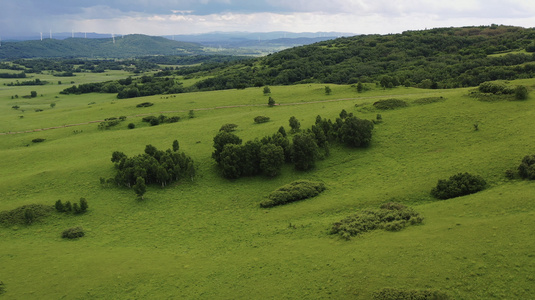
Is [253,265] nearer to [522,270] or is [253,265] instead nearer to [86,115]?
[522,270]

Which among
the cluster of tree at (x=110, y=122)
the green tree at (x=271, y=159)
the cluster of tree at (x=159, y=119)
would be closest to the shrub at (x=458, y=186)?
the green tree at (x=271, y=159)

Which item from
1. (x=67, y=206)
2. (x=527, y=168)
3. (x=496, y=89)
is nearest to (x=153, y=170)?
(x=67, y=206)

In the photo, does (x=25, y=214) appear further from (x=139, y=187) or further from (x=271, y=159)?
(x=271, y=159)

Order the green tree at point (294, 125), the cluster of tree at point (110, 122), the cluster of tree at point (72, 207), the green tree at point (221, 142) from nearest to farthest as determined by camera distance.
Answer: the cluster of tree at point (72, 207), the green tree at point (221, 142), the green tree at point (294, 125), the cluster of tree at point (110, 122)

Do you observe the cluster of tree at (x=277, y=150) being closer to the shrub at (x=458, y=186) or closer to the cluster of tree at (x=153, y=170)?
the cluster of tree at (x=153, y=170)

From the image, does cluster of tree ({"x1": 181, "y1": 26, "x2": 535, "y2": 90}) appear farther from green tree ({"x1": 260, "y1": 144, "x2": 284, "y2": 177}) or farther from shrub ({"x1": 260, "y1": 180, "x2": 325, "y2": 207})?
shrub ({"x1": 260, "y1": 180, "x2": 325, "y2": 207})

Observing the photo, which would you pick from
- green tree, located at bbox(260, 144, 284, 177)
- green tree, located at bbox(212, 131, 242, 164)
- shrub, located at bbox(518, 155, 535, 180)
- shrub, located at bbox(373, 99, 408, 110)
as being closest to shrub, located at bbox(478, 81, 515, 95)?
shrub, located at bbox(373, 99, 408, 110)

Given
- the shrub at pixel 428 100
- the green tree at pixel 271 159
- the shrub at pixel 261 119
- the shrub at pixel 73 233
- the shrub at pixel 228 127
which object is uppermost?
the shrub at pixel 428 100
